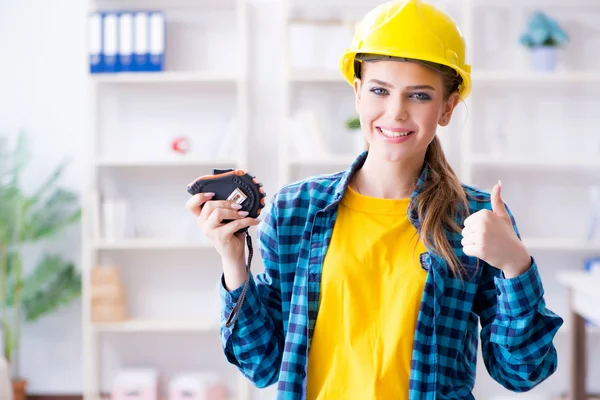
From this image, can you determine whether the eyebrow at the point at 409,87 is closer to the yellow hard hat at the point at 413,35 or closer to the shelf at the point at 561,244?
the yellow hard hat at the point at 413,35

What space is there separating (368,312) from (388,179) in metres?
0.26

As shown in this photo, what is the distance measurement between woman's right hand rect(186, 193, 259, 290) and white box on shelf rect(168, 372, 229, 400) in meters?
2.83

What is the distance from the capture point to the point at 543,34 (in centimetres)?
383

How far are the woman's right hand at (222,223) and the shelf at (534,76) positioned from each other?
9.09 feet

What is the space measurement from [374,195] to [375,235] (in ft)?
0.34

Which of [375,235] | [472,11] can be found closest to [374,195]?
[375,235]

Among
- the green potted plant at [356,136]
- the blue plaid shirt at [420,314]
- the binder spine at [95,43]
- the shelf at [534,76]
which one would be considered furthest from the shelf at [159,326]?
the blue plaid shirt at [420,314]

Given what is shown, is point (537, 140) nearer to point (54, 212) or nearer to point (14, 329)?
point (54, 212)

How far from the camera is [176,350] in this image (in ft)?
13.8

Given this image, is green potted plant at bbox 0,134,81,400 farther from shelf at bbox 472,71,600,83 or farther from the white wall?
shelf at bbox 472,71,600,83

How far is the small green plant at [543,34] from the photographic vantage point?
3838 millimetres

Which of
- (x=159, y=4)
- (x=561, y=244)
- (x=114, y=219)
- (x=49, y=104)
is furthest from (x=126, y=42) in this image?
(x=561, y=244)

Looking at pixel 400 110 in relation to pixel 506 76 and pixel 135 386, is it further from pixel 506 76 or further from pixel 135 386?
pixel 135 386

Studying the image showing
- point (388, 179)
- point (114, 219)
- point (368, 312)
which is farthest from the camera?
point (114, 219)
